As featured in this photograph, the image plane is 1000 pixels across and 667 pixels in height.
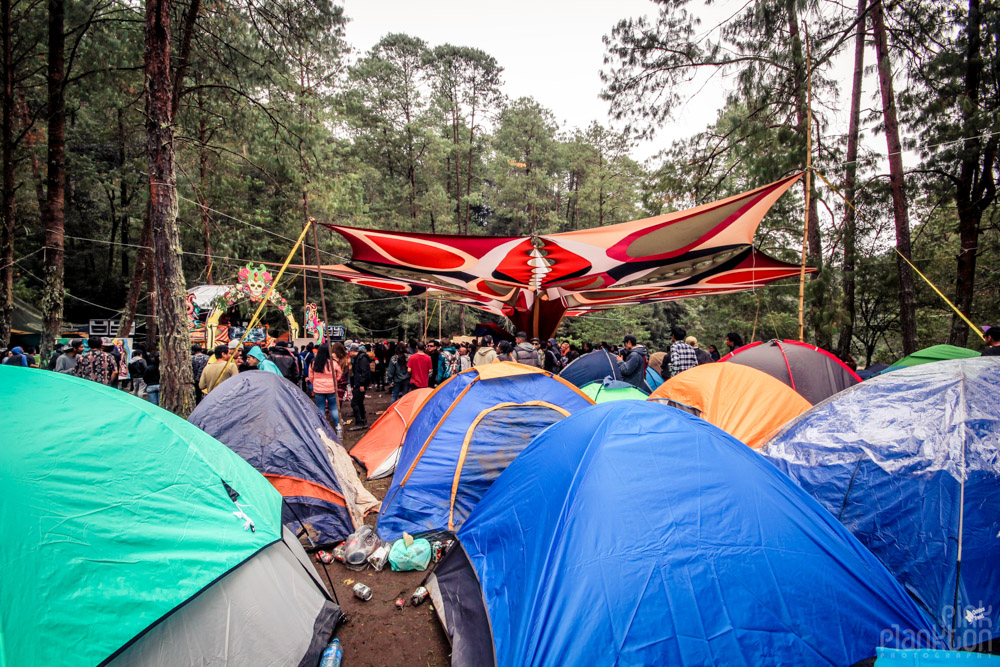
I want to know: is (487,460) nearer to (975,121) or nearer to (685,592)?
(685,592)

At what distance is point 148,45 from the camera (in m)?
4.86

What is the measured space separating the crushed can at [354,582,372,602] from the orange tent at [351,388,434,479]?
2.36m

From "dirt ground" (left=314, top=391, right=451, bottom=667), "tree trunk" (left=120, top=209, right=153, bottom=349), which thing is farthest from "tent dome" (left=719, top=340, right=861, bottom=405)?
"tree trunk" (left=120, top=209, right=153, bottom=349)

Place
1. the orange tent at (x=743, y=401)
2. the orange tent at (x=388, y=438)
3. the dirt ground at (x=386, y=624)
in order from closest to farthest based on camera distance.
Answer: the dirt ground at (x=386, y=624) < the orange tent at (x=743, y=401) < the orange tent at (x=388, y=438)

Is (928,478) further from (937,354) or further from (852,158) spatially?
(852,158)

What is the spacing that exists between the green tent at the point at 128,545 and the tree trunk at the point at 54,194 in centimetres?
827

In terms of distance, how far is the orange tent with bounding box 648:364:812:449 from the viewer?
427cm

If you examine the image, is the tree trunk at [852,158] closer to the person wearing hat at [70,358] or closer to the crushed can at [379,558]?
the crushed can at [379,558]

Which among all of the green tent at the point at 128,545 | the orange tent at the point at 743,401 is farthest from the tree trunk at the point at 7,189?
the orange tent at the point at 743,401

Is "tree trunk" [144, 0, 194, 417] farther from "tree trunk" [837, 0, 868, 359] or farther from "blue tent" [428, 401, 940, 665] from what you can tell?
"tree trunk" [837, 0, 868, 359]

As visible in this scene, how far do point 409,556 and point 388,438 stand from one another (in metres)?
2.73

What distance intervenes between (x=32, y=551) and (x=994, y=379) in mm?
4470

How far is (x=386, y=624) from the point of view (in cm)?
293

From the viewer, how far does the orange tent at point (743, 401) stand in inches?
168
